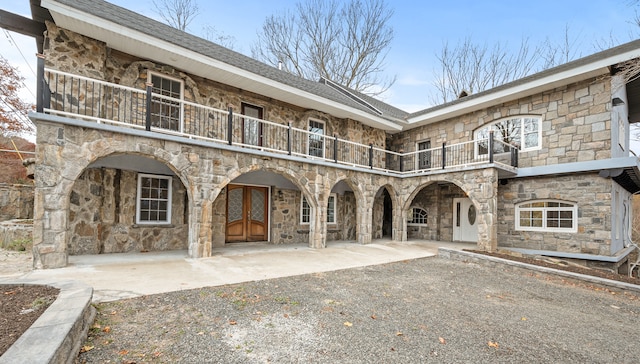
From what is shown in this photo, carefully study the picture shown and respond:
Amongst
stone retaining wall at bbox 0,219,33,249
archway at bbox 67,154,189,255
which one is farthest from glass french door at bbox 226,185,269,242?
stone retaining wall at bbox 0,219,33,249

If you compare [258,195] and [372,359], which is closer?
[372,359]

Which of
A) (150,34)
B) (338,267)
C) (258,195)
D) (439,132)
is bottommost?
(338,267)

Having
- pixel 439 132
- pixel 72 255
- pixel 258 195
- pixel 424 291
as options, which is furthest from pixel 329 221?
pixel 72 255

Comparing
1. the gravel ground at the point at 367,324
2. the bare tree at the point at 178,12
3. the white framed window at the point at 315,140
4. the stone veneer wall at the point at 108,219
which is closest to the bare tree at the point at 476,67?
the white framed window at the point at 315,140

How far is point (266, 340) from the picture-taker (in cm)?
309

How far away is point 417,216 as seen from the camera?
1359 centimetres

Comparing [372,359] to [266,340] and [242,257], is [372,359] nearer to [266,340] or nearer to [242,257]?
[266,340]

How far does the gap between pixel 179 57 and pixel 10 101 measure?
35.7 feet

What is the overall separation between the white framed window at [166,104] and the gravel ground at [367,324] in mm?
5263

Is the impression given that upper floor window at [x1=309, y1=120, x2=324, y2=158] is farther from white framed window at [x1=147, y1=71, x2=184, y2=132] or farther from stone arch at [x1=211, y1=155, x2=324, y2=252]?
white framed window at [x1=147, y1=71, x2=184, y2=132]

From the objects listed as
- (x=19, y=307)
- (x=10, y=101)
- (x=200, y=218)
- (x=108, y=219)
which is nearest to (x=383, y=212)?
(x=200, y=218)

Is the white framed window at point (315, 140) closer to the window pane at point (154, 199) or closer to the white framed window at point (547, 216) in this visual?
the window pane at point (154, 199)

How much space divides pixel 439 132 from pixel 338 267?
8.55 metres

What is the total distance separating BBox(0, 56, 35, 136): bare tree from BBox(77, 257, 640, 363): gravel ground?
1435 cm
